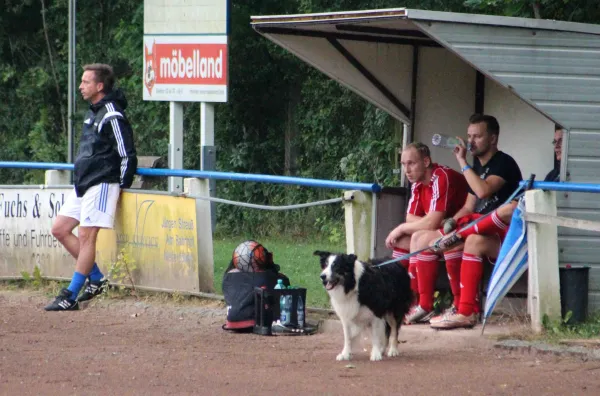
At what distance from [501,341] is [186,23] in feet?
24.4

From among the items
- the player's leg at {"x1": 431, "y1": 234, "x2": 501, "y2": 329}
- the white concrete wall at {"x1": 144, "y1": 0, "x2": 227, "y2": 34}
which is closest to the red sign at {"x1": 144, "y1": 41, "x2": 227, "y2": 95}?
the white concrete wall at {"x1": 144, "y1": 0, "x2": 227, "y2": 34}

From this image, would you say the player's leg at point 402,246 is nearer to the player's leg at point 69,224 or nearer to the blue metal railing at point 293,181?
the blue metal railing at point 293,181

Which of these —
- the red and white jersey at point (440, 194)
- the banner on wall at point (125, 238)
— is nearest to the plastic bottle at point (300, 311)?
the red and white jersey at point (440, 194)

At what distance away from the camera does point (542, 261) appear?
26.9 feet

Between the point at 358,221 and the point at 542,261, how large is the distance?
5.28 feet

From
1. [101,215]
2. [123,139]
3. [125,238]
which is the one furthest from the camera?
[125,238]

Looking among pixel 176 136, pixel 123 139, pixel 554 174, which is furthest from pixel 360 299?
pixel 176 136

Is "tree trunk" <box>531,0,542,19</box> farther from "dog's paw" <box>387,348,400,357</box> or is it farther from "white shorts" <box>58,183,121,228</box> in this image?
"dog's paw" <box>387,348,400,357</box>

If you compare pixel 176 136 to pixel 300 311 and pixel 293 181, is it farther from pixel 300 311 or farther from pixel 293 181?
pixel 300 311

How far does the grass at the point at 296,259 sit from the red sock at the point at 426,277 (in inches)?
44.1

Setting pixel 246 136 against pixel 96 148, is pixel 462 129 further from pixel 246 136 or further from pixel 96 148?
pixel 246 136

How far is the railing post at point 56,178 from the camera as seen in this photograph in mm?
11672

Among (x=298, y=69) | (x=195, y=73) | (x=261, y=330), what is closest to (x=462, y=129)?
(x=261, y=330)

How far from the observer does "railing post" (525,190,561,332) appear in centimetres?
815
